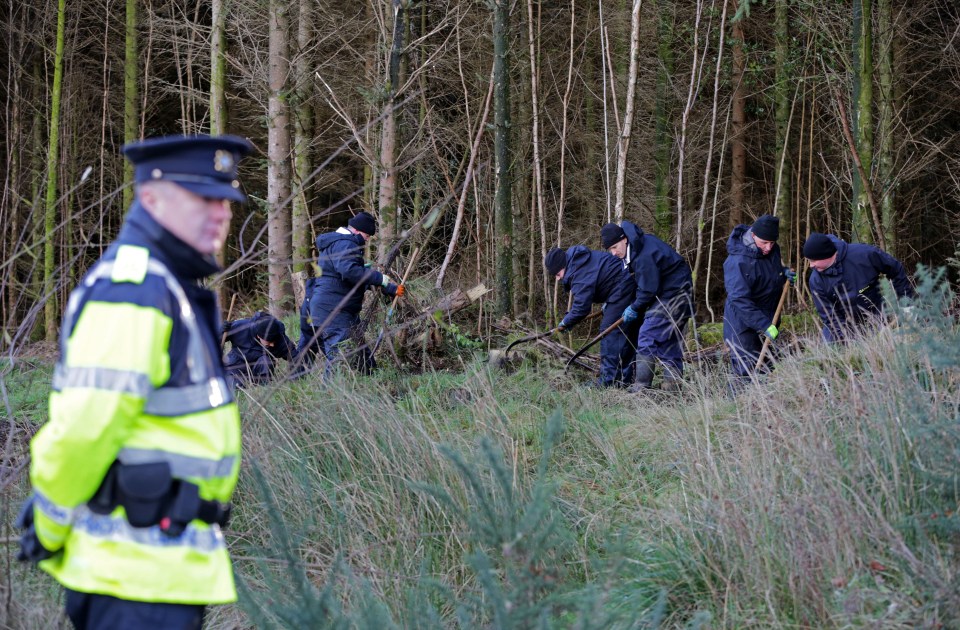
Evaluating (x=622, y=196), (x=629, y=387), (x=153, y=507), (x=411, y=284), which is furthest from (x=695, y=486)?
(x=622, y=196)

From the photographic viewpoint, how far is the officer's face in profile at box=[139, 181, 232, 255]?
8.07ft

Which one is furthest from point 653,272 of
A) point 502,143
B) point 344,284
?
point 344,284

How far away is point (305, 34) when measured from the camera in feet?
44.0

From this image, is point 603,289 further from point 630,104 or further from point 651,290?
point 630,104

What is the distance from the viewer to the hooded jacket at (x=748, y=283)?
8930 mm

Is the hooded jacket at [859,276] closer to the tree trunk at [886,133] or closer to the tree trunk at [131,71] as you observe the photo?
the tree trunk at [886,133]

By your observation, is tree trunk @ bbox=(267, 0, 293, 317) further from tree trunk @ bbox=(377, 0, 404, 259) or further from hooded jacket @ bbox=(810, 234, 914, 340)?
hooded jacket @ bbox=(810, 234, 914, 340)

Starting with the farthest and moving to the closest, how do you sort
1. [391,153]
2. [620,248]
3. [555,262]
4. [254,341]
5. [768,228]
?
1. [391,153]
2. [555,262]
3. [620,248]
4. [768,228]
5. [254,341]

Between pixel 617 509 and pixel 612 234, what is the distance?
4.69m

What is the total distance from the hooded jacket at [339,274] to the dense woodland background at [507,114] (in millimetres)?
672

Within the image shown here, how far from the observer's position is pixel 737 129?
1766cm

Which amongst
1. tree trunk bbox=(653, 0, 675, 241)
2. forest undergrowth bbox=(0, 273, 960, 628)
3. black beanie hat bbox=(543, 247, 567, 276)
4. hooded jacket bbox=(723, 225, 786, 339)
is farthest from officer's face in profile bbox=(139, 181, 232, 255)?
tree trunk bbox=(653, 0, 675, 241)

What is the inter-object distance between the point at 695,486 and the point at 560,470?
1409 millimetres

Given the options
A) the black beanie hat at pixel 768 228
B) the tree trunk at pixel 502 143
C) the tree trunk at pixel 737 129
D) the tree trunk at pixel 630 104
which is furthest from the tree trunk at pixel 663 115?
the black beanie hat at pixel 768 228
